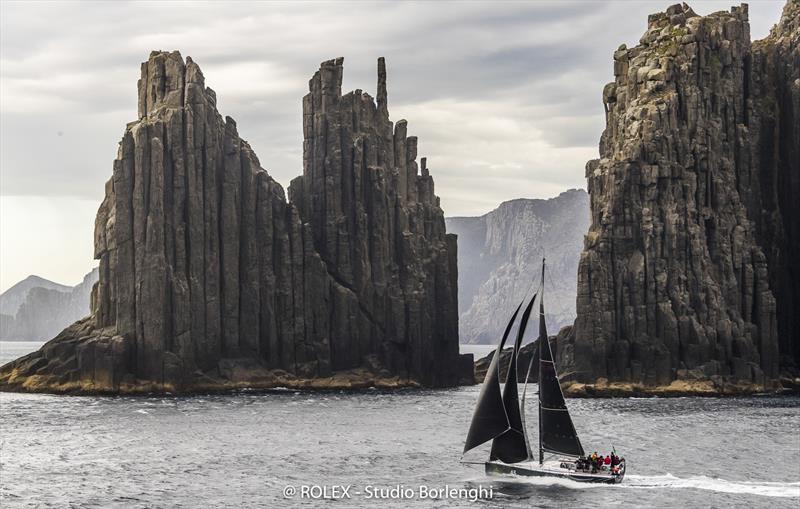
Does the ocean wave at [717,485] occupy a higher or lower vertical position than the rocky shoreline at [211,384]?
lower

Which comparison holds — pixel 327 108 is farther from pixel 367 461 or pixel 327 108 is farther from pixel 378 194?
pixel 367 461

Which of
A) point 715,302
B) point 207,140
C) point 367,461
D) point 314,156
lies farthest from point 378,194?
point 367,461

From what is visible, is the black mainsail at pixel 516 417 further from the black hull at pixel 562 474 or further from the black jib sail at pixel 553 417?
the black hull at pixel 562 474

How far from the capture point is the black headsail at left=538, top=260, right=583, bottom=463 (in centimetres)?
8338

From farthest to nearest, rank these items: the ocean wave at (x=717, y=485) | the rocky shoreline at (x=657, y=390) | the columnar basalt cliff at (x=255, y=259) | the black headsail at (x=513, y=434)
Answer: the rocky shoreline at (x=657, y=390) → the columnar basalt cliff at (x=255, y=259) → the ocean wave at (x=717, y=485) → the black headsail at (x=513, y=434)

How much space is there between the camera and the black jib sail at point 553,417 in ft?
274

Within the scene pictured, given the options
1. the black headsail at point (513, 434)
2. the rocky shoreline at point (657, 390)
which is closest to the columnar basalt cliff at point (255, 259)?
the rocky shoreline at point (657, 390)

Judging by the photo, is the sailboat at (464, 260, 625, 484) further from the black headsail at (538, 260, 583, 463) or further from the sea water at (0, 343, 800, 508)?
the sea water at (0, 343, 800, 508)

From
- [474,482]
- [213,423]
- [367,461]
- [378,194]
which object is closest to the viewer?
[474,482]

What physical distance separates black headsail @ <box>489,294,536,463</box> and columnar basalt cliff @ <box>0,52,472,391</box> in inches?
3039

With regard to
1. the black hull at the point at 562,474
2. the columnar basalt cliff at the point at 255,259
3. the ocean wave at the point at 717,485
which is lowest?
the ocean wave at the point at 717,485

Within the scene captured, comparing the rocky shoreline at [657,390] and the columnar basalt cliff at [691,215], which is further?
the columnar basalt cliff at [691,215]

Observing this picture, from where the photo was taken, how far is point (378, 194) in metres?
182

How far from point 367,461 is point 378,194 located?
90.2 m
